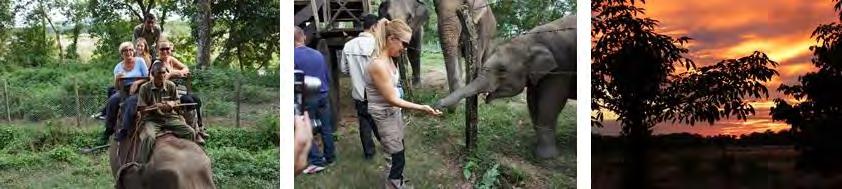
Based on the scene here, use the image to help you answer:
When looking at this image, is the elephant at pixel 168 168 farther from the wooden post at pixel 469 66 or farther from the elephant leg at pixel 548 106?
the elephant leg at pixel 548 106

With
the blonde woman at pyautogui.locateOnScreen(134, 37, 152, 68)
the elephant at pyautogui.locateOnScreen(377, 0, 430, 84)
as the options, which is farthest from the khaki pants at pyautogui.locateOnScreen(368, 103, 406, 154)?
the blonde woman at pyautogui.locateOnScreen(134, 37, 152, 68)

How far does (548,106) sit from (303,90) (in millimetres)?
Result: 1516

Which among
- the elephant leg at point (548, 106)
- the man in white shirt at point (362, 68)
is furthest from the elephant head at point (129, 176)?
the elephant leg at point (548, 106)

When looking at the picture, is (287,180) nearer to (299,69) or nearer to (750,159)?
(299,69)

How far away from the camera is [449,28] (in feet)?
22.2

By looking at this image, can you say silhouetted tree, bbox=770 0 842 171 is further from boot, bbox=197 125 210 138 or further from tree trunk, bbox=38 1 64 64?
tree trunk, bbox=38 1 64 64

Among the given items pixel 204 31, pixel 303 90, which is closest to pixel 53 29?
pixel 204 31

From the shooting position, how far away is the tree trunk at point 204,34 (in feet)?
22.2

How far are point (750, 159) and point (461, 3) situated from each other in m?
2.26

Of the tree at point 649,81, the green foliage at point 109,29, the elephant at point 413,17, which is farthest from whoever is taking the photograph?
the tree at point 649,81

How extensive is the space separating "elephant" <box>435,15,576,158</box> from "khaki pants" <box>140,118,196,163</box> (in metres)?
1.55

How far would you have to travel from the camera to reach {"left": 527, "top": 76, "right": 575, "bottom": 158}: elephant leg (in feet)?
22.4

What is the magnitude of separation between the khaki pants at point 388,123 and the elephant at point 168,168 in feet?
3.42

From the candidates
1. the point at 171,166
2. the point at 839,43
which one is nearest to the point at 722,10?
the point at 839,43
